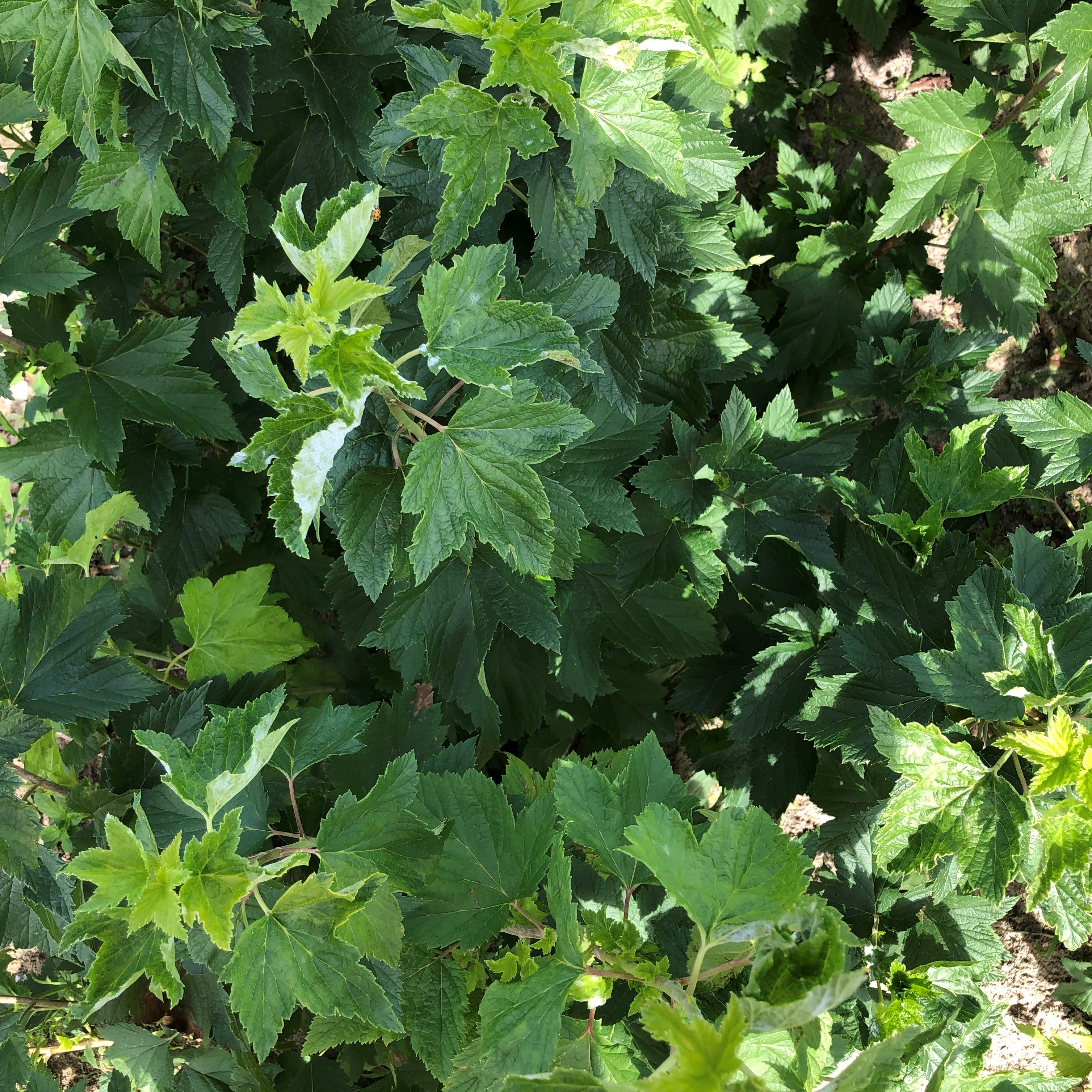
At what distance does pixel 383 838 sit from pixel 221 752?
261 mm

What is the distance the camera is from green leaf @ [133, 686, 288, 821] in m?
1.10

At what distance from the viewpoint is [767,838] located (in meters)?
1.04

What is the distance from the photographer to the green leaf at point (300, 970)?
43.4 inches

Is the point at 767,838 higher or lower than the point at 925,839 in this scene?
higher

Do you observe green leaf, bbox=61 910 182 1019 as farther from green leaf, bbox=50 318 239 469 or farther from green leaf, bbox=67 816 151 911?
green leaf, bbox=50 318 239 469

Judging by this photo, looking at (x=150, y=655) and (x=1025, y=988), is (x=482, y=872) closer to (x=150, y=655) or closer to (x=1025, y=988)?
(x=150, y=655)

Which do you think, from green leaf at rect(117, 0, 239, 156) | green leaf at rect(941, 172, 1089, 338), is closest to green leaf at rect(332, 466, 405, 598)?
green leaf at rect(117, 0, 239, 156)

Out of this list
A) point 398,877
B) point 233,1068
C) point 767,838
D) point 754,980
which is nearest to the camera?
point 754,980

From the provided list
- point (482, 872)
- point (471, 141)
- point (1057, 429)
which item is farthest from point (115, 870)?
point (1057, 429)

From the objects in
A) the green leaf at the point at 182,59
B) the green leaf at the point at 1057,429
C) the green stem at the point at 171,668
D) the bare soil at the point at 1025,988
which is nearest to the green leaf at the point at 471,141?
the green leaf at the point at 182,59

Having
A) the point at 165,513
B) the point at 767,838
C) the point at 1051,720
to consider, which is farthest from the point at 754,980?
the point at 165,513

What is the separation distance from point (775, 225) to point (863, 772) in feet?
5.97

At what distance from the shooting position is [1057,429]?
1.90m

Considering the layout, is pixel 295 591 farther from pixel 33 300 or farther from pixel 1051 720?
pixel 1051 720
